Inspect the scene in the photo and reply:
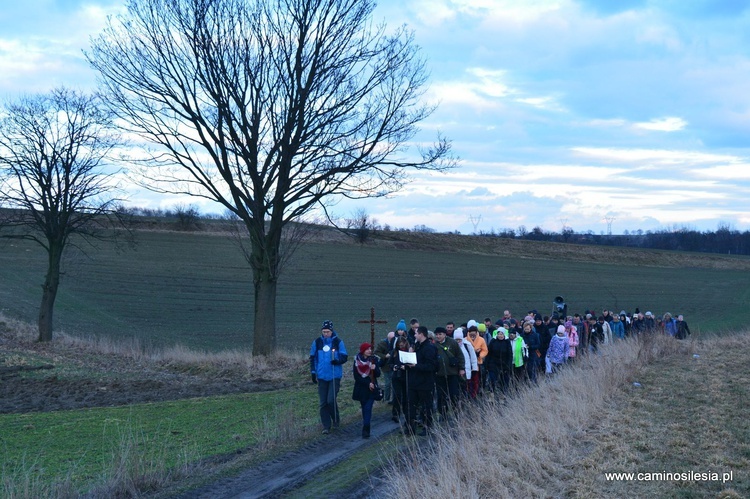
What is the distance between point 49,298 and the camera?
26234 mm

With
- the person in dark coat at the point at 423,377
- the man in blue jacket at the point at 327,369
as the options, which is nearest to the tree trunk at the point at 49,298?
the man in blue jacket at the point at 327,369

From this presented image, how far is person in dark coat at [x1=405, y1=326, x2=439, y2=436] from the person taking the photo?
11.4 m

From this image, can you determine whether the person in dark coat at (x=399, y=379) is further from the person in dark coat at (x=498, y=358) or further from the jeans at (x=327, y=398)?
the person in dark coat at (x=498, y=358)

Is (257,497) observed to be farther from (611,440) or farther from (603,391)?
(603,391)

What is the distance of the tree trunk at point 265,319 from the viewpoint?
70.6 feet

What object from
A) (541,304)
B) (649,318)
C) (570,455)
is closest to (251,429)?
(570,455)

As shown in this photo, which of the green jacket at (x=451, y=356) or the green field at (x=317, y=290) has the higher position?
the green jacket at (x=451, y=356)

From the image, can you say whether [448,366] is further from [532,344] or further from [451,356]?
[532,344]

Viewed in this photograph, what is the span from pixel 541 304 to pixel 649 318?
2036cm

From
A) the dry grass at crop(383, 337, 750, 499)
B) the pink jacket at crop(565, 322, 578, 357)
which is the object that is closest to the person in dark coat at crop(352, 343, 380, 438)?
the dry grass at crop(383, 337, 750, 499)

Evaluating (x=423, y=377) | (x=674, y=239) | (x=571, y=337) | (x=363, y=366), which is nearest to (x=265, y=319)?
(x=571, y=337)

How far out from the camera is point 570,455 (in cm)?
813

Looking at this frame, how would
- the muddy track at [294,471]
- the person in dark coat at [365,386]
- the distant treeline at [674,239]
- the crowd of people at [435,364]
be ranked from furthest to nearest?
1. the distant treeline at [674,239]
2. the crowd of people at [435,364]
3. the person in dark coat at [365,386]
4. the muddy track at [294,471]

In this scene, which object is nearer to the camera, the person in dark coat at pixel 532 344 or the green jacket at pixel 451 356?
the green jacket at pixel 451 356
